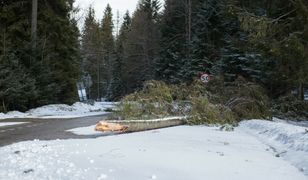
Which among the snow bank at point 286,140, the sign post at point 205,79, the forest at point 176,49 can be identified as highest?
the forest at point 176,49

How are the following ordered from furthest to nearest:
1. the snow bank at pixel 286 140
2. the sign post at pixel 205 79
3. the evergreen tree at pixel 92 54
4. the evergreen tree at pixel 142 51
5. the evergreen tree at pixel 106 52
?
1. the evergreen tree at pixel 106 52
2. the evergreen tree at pixel 92 54
3. the evergreen tree at pixel 142 51
4. the sign post at pixel 205 79
5. the snow bank at pixel 286 140

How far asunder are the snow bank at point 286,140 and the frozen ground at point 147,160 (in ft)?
0.73

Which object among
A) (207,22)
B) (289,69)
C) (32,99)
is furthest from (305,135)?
(207,22)

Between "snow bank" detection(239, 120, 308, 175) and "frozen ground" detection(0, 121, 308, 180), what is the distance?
0.73 feet

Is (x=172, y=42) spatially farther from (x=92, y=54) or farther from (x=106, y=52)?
(x=106, y=52)

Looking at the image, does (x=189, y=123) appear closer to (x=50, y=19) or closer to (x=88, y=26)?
(x=50, y=19)

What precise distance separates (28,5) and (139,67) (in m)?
32.8

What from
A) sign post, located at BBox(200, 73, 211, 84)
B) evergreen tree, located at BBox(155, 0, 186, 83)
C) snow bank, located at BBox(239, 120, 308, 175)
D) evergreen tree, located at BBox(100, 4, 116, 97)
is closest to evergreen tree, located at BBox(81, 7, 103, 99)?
evergreen tree, located at BBox(100, 4, 116, 97)

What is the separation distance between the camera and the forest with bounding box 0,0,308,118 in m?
21.1

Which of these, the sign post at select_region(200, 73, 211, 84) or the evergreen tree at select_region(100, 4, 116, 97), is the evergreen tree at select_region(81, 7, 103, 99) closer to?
the evergreen tree at select_region(100, 4, 116, 97)

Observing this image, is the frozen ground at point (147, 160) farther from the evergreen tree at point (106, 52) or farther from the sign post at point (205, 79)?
the evergreen tree at point (106, 52)

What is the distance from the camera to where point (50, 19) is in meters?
35.2

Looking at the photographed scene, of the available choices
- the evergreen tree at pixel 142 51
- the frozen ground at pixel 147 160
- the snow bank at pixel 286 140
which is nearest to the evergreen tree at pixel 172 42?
the evergreen tree at pixel 142 51

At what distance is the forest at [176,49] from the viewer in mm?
21141
